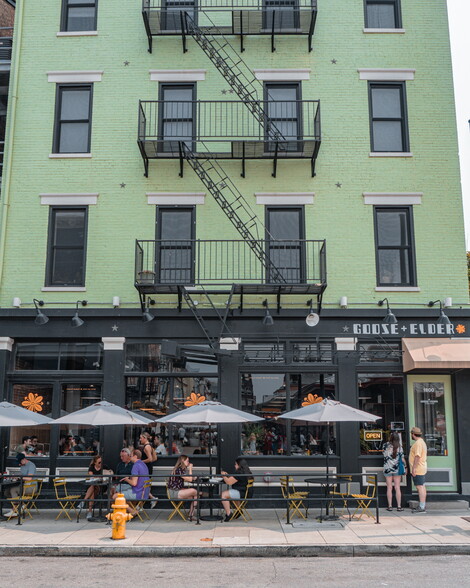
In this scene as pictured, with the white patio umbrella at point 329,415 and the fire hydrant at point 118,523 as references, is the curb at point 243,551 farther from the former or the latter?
the white patio umbrella at point 329,415

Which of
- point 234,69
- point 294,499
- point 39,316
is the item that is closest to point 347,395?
point 294,499

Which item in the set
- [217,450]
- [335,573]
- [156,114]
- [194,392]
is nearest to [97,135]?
[156,114]

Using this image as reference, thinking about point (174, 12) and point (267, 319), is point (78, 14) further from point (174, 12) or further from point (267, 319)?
point (267, 319)

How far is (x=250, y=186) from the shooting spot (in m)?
17.0

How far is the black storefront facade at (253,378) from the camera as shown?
52.7 feet

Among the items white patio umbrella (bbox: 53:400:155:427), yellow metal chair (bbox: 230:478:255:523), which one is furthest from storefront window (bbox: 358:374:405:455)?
white patio umbrella (bbox: 53:400:155:427)

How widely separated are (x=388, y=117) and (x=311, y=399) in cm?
748

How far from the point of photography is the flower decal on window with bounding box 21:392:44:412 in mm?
16500

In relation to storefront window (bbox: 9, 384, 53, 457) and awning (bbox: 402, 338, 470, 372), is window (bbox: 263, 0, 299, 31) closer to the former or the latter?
awning (bbox: 402, 338, 470, 372)

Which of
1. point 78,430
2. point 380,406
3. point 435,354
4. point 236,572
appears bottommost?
point 236,572

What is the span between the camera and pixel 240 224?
645 inches

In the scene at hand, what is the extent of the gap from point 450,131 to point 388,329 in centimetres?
A: 533

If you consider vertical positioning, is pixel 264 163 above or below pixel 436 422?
above

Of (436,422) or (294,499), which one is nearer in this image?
(294,499)
